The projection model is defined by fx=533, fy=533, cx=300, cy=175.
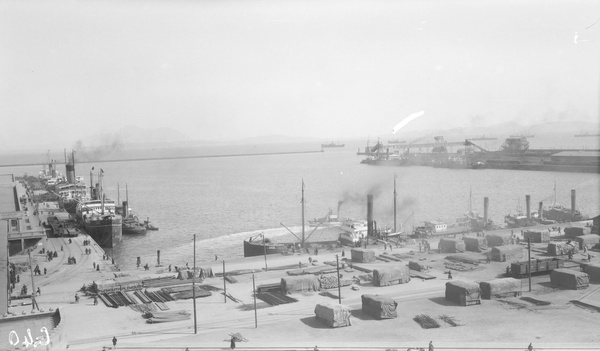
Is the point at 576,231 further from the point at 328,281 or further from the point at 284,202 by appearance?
the point at 284,202

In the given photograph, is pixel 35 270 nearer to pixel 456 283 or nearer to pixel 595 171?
pixel 456 283

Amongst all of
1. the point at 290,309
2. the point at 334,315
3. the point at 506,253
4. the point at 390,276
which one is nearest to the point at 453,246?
the point at 506,253

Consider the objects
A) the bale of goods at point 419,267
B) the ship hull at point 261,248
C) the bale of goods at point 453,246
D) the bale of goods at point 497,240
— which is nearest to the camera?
the bale of goods at point 419,267

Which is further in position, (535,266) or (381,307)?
(535,266)

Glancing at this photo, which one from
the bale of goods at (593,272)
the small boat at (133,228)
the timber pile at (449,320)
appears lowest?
the small boat at (133,228)

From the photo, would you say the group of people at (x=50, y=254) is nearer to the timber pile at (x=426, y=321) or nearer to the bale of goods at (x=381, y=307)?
the bale of goods at (x=381, y=307)

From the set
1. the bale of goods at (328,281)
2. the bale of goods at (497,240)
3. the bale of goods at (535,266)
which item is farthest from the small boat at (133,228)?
the bale of goods at (535,266)

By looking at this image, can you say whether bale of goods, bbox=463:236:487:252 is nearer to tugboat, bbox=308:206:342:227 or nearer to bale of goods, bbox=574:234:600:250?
bale of goods, bbox=574:234:600:250
